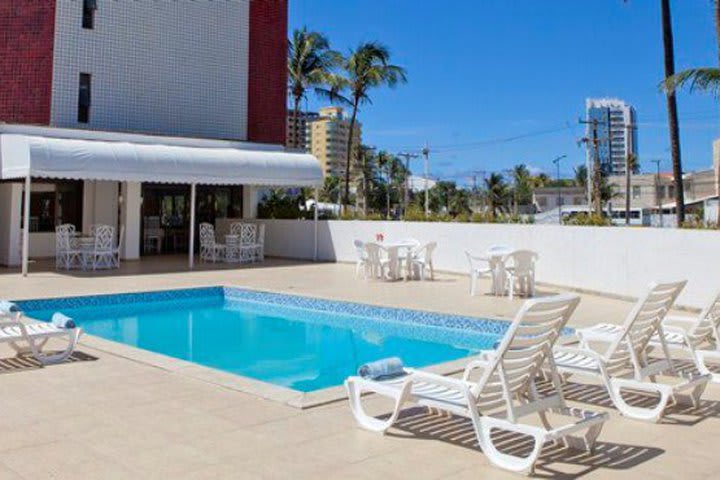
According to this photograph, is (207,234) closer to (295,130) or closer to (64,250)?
(64,250)

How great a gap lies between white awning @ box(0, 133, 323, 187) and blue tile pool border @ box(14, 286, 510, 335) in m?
4.93

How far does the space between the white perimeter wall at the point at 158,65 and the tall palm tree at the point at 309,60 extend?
23.4 ft

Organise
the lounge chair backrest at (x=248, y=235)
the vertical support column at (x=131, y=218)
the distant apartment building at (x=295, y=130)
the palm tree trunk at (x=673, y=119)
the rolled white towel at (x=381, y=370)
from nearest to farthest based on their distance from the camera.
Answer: the rolled white towel at (x=381, y=370) < the palm tree trunk at (x=673, y=119) < the vertical support column at (x=131, y=218) < the lounge chair backrest at (x=248, y=235) < the distant apartment building at (x=295, y=130)

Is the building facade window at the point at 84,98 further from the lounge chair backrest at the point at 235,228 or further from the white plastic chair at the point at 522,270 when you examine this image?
the white plastic chair at the point at 522,270

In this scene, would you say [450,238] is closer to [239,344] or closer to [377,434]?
[239,344]

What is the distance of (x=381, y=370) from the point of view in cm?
484

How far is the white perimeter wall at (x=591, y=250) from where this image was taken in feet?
36.9

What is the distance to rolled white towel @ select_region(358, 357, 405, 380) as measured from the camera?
15.7 feet

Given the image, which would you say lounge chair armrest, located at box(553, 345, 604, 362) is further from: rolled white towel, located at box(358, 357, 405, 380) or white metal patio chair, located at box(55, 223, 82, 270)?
white metal patio chair, located at box(55, 223, 82, 270)

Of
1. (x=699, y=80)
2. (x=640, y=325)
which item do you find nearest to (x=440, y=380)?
(x=640, y=325)

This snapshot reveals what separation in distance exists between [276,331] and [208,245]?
10139 mm

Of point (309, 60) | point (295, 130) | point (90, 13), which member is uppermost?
point (309, 60)

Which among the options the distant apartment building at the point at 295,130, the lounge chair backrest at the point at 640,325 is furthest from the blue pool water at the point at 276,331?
the distant apartment building at the point at 295,130

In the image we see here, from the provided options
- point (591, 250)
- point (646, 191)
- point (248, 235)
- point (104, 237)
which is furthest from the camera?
point (646, 191)
